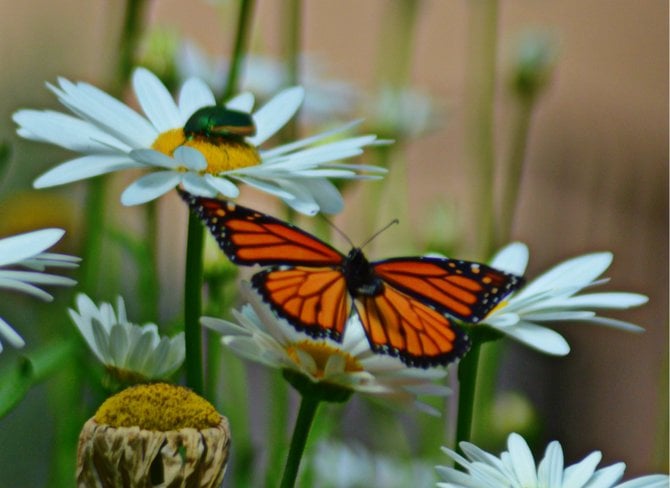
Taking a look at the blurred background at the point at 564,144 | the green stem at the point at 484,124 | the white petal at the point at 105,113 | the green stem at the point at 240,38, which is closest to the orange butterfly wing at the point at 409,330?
the white petal at the point at 105,113

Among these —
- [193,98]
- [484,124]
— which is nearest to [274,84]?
[484,124]

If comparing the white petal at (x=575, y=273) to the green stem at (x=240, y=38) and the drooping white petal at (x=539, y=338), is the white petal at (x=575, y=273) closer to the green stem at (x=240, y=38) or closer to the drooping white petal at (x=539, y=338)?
the drooping white petal at (x=539, y=338)

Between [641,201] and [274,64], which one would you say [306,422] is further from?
[641,201]

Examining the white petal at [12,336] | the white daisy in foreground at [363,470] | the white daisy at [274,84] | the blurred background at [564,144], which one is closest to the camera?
the white petal at [12,336]

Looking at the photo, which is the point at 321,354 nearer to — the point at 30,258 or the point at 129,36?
the point at 30,258

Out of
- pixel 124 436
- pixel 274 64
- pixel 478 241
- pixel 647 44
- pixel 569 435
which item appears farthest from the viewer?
pixel 647 44

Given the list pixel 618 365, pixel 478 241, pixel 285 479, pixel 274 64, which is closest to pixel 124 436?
pixel 285 479
